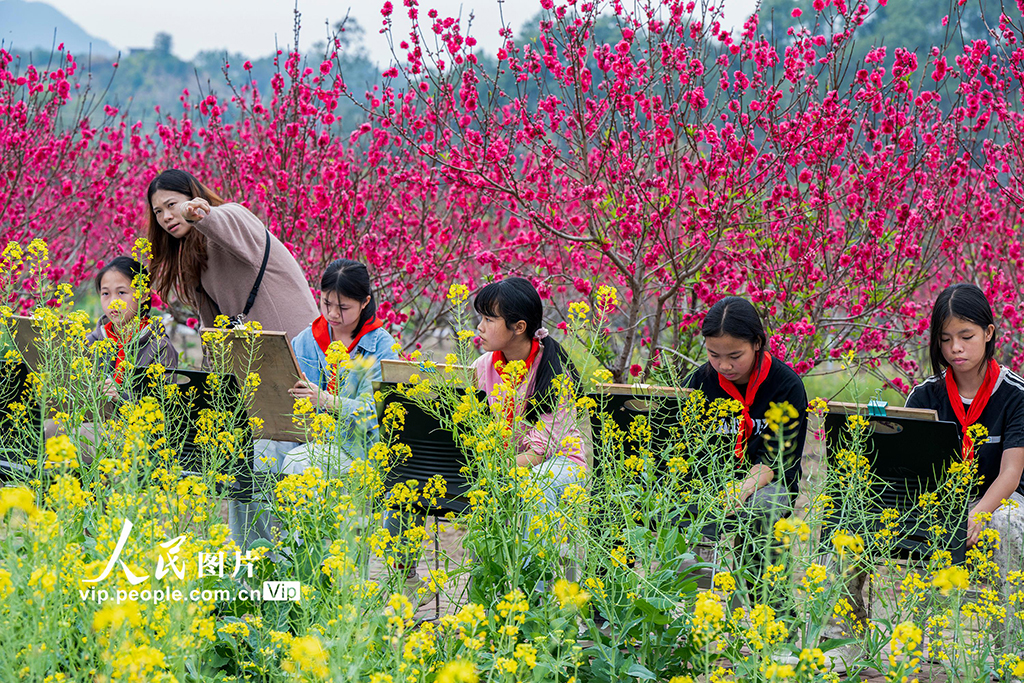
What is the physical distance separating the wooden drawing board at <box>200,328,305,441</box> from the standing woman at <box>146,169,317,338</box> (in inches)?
27.1

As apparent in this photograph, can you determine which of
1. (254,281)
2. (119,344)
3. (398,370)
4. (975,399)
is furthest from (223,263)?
(975,399)

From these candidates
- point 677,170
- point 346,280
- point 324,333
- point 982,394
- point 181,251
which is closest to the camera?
point 982,394

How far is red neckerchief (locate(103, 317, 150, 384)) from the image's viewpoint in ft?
9.54

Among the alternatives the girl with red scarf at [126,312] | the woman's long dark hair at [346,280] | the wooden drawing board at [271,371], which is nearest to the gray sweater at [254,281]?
the girl with red scarf at [126,312]

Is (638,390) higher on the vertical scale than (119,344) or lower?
lower

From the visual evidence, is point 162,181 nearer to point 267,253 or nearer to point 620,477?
point 267,253

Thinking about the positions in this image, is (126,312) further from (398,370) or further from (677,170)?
(677,170)

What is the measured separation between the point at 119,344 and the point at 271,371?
1.81 feet

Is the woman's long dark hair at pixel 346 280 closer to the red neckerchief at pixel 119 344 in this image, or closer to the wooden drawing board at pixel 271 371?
the wooden drawing board at pixel 271 371

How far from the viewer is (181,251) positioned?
154 inches

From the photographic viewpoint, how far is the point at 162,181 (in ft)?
12.3

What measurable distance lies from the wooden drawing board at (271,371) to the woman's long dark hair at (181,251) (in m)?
0.79

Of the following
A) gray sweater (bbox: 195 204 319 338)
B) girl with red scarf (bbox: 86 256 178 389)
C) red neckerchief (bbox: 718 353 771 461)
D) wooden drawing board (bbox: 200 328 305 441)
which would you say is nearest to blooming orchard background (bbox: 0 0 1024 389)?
red neckerchief (bbox: 718 353 771 461)

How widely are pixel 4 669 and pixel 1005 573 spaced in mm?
2886
